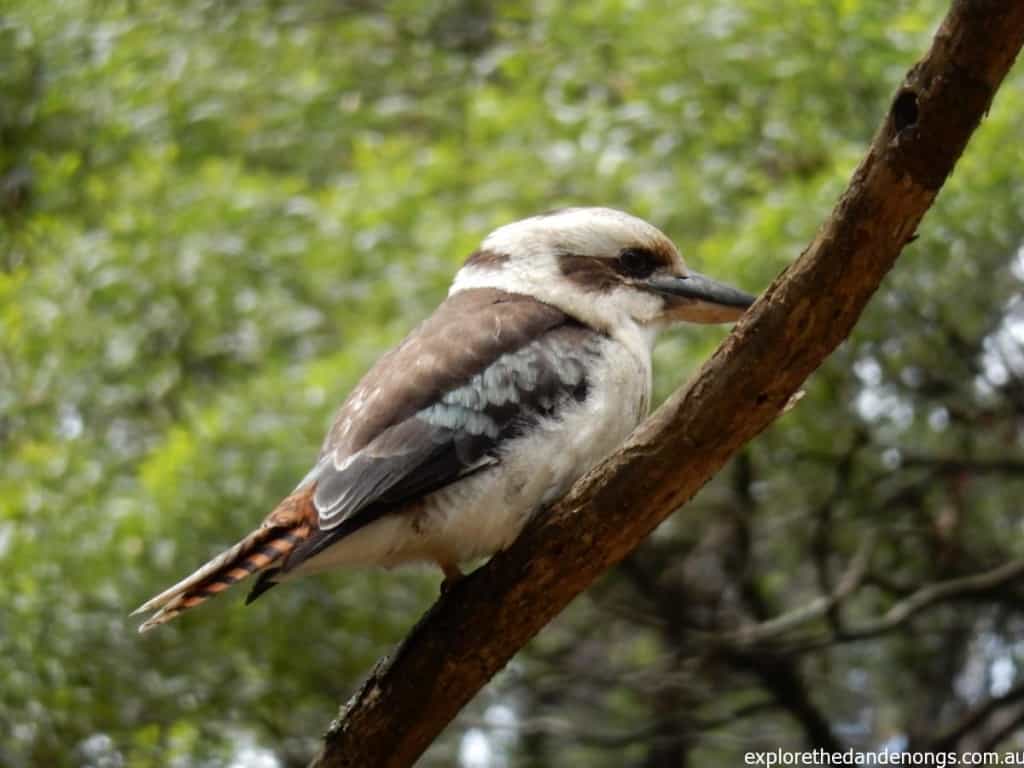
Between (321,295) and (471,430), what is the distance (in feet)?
8.76

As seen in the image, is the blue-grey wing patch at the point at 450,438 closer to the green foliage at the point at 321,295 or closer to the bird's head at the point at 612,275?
the bird's head at the point at 612,275

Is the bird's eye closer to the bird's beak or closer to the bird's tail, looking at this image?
the bird's beak

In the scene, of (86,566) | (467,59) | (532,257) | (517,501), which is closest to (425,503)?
(517,501)

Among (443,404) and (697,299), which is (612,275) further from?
(443,404)

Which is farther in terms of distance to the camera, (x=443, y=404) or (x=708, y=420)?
(x=443, y=404)

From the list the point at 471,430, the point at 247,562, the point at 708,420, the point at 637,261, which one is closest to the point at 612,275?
the point at 637,261

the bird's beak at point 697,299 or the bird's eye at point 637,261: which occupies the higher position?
the bird's eye at point 637,261

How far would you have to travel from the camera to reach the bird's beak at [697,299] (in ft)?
10.7

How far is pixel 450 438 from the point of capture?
112 inches

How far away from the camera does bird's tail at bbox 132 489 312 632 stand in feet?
9.02

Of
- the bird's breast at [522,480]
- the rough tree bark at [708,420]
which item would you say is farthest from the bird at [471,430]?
the rough tree bark at [708,420]

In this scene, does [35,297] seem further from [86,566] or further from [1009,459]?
[1009,459]

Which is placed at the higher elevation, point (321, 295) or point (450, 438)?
point (450, 438)

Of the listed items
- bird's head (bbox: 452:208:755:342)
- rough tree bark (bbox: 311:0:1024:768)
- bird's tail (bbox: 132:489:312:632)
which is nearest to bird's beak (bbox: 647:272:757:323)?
bird's head (bbox: 452:208:755:342)
